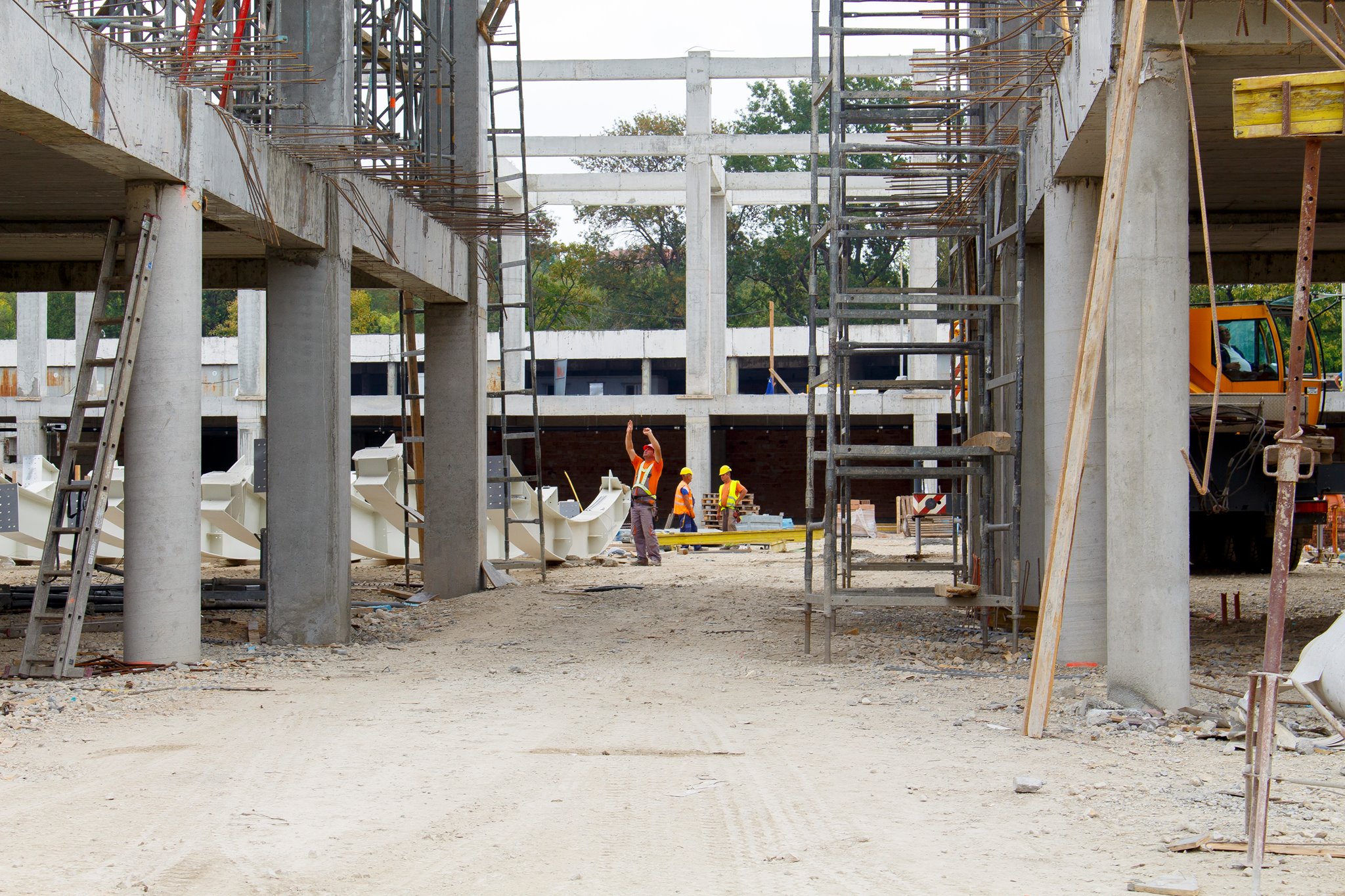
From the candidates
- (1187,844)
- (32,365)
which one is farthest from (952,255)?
(32,365)

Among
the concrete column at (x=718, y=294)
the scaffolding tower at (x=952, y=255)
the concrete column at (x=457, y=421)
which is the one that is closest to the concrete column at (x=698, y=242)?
the concrete column at (x=718, y=294)

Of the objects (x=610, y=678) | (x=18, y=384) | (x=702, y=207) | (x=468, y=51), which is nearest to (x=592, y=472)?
(x=702, y=207)

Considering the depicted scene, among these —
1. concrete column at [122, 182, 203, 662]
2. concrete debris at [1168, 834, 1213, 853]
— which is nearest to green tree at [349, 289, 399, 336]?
concrete column at [122, 182, 203, 662]

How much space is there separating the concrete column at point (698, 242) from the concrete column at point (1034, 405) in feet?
66.9

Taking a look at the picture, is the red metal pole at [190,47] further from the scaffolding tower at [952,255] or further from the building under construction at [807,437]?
the scaffolding tower at [952,255]

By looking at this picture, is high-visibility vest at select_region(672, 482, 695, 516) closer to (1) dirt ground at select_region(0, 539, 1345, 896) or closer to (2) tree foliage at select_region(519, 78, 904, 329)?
(1) dirt ground at select_region(0, 539, 1345, 896)

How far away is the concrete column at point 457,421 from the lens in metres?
15.9

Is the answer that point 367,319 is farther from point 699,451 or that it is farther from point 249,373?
point 699,451

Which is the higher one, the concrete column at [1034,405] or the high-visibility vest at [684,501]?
the concrete column at [1034,405]

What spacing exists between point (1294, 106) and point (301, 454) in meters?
8.52

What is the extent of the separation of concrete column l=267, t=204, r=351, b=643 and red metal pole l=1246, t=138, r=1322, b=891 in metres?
8.34

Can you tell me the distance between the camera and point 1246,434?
15.6m

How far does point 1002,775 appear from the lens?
596cm

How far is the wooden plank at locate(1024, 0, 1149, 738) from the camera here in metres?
6.65
